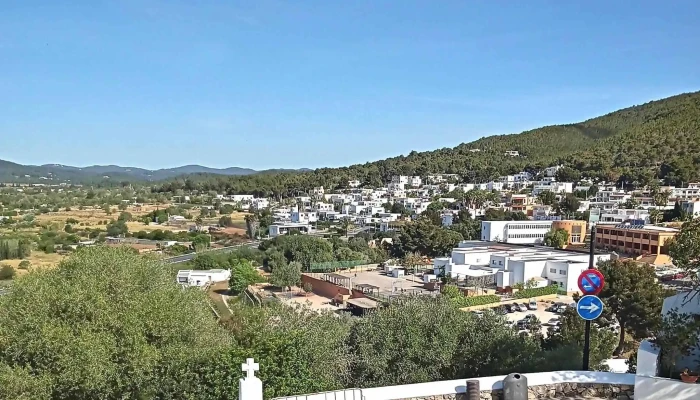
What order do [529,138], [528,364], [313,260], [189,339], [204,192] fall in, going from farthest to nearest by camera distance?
[529,138] → [204,192] → [313,260] → [189,339] → [528,364]

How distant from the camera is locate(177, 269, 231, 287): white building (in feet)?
127

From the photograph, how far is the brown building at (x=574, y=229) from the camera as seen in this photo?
52844mm

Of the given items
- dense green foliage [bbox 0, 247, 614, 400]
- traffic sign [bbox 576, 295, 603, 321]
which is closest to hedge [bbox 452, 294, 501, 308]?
dense green foliage [bbox 0, 247, 614, 400]

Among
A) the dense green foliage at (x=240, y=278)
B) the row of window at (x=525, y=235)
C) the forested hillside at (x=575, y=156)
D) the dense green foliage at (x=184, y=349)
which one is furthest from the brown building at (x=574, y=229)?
the dense green foliage at (x=184, y=349)

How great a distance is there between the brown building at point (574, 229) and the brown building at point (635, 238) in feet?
7.32

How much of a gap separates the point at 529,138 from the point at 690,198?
250ft

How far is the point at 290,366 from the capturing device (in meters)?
7.89

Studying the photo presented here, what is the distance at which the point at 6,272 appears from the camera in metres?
42.4

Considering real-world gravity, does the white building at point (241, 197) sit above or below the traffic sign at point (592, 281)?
below

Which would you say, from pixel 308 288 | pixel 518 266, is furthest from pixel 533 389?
pixel 308 288

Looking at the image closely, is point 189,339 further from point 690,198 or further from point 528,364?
point 690,198

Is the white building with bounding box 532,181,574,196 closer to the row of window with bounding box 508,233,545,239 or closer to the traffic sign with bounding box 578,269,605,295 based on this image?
the row of window with bounding box 508,233,545,239

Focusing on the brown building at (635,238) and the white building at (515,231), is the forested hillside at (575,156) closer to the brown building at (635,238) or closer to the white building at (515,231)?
the white building at (515,231)

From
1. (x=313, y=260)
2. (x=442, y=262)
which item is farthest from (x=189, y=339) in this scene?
(x=313, y=260)
